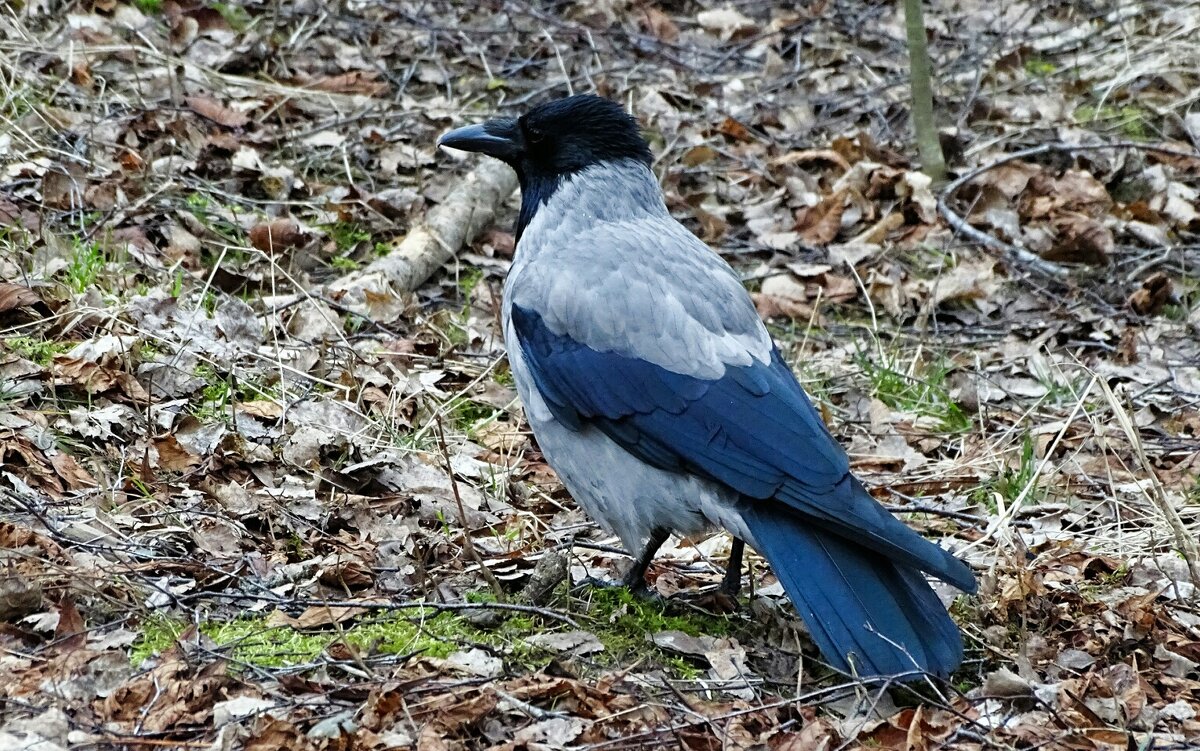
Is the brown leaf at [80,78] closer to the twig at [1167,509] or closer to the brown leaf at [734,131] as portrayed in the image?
the brown leaf at [734,131]

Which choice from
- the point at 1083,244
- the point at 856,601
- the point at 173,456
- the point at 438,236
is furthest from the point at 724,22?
the point at 856,601

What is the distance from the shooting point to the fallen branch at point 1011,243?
821cm

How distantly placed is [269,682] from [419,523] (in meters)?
1.50

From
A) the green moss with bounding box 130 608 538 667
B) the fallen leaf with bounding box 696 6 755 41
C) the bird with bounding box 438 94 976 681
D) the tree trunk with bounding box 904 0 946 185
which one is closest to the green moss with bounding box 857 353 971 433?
the bird with bounding box 438 94 976 681

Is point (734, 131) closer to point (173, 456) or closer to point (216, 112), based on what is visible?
point (216, 112)

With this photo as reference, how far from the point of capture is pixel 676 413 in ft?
15.0

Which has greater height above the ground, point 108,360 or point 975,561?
point 108,360

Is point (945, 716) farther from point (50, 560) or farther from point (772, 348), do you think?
point (50, 560)

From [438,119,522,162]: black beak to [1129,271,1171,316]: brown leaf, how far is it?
155 inches

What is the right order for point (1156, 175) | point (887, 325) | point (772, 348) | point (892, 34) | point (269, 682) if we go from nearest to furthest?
point (269, 682)
point (772, 348)
point (887, 325)
point (1156, 175)
point (892, 34)

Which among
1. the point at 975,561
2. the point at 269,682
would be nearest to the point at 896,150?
the point at 975,561

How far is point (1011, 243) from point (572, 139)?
404 cm

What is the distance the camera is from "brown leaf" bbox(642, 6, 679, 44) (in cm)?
1122

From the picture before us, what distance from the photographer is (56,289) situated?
6133 millimetres
